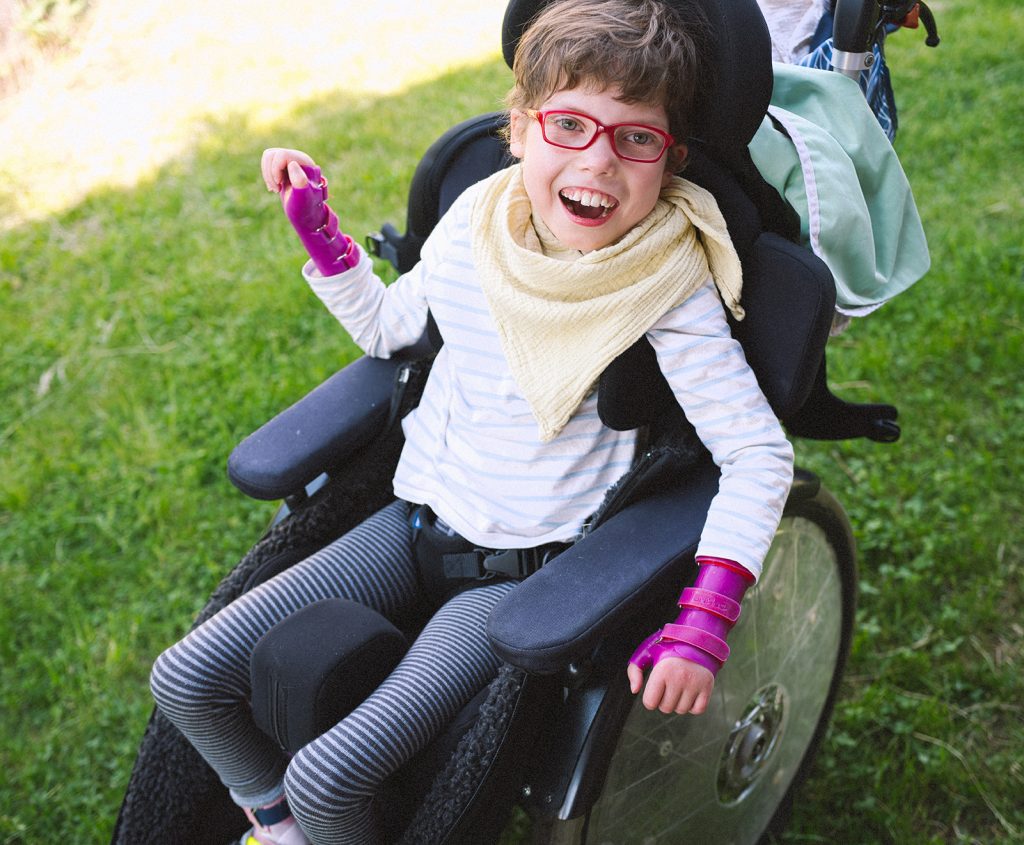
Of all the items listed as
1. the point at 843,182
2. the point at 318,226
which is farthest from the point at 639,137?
the point at 318,226

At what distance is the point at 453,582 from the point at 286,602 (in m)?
0.29

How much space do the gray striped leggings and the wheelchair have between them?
59mm

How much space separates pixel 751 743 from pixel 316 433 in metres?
0.97

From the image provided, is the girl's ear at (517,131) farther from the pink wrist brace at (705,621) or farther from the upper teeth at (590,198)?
the pink wrist brace at (705,621)

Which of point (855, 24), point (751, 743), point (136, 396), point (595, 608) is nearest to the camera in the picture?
point (595, 608)

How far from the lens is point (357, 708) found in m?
1.49

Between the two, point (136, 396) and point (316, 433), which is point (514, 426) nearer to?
point (316, 433)

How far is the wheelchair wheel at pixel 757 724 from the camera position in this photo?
158cm

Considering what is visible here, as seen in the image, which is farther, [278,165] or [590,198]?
[278,165]

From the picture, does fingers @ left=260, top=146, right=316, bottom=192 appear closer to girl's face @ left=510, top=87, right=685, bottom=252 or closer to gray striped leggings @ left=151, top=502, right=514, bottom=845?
girl's face @ left=510, top=87, right=685, bottom=252

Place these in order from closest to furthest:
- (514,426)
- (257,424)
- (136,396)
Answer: (514,426), (257,424), (136,396)

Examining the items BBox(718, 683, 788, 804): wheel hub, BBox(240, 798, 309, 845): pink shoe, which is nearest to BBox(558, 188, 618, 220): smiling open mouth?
BBox(718, 683, 788, 804): wheel hub

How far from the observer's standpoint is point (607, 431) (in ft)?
5.41

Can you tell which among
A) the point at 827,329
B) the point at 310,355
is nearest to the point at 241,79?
the point at 310,355
